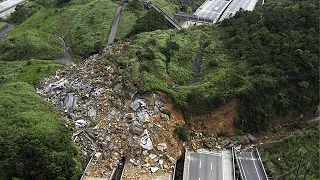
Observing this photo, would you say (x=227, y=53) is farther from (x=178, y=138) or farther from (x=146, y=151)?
(x=146, y=151)

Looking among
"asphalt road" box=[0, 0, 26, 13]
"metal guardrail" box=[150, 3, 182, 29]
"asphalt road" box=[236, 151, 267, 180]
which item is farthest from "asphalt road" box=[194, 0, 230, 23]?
"asphalt road" box=[0, 0, 26, 13]

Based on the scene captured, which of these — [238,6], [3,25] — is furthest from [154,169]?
[3,25]

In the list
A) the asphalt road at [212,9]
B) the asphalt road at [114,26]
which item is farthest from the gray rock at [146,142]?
the asphalt road at [212,9]

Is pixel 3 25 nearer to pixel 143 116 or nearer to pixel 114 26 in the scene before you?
pixel 114 26

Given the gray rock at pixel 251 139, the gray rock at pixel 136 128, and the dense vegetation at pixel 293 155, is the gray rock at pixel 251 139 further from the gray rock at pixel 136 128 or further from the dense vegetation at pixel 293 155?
the gray rock at pixel 136 128

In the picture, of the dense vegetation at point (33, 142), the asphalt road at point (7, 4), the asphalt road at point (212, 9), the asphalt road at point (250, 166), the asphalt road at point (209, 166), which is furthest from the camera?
the asphalt road at point (7, 4)

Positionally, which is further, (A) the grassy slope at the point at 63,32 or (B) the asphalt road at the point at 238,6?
(B) the asphalt road at the point at 238,6
